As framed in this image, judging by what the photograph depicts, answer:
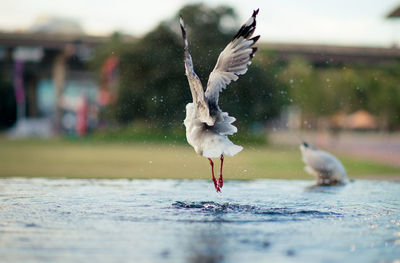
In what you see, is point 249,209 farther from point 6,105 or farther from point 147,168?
point 6,105

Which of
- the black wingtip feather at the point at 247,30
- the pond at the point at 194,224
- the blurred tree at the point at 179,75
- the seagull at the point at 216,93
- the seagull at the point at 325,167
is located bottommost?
the pond at the point at 194,224

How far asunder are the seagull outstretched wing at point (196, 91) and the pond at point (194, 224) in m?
1.04

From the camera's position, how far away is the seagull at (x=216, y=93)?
22.7 feet

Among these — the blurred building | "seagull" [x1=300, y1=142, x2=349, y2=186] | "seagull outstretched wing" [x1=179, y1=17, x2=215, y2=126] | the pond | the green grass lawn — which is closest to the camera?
the pond

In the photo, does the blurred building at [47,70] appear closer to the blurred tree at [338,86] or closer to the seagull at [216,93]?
the blurred tree at [338,86]

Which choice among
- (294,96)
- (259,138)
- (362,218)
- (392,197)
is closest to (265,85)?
(259,138)

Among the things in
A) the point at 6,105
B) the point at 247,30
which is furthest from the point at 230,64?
the point at 6,105

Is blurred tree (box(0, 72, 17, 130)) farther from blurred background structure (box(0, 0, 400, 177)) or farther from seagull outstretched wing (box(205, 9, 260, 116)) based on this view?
seagull outstretched wing (box(205, 9, 260, 116))

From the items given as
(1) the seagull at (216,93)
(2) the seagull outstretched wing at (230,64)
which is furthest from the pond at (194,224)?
(2) the seagull outstretched wing at (230,64)

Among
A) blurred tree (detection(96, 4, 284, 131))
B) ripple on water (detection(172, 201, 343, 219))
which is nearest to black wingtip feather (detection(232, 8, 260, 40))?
ripple on water (detection(172, 201, 343, 219))

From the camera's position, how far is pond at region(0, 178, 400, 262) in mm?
4410

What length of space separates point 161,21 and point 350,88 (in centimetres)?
1908

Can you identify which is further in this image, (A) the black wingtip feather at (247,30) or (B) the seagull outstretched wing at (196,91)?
(A) the black wingtip feather at (247,30)

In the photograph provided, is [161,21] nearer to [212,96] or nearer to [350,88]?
[350,88]
